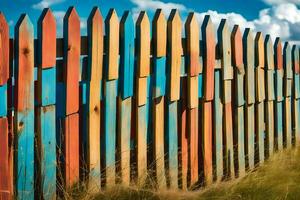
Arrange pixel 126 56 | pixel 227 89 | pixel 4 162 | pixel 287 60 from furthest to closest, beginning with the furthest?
pixel 287 60 → pixel 227 89 → pixel 126 56 → pixel 4 162

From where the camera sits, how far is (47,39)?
4383 millimetres

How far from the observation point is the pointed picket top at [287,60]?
25.9 feet

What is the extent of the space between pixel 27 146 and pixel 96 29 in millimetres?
1069

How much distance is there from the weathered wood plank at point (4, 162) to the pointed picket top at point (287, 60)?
4.67m

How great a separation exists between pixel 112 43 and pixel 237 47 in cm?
209

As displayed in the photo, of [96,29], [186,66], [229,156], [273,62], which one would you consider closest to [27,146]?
[96,29]

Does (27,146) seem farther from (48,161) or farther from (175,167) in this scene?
(175,167)

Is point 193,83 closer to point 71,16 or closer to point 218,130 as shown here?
point 218,130

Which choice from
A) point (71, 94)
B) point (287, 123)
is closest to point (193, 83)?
point (71, 94)

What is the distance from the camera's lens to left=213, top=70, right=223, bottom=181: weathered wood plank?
20.4 feet

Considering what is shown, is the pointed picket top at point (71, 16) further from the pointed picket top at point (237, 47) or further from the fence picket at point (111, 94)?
the pointed picket top at point (237, 47)

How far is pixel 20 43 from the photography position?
13.9ft

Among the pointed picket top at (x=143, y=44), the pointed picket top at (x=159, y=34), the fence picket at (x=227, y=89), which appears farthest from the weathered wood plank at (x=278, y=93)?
the pointed picket top at (x=143, y=44)

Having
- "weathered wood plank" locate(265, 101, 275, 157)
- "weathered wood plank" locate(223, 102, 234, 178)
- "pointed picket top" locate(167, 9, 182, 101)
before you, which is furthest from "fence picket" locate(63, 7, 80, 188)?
"weathered wood plank" locate(265, 101, 275, 157)
